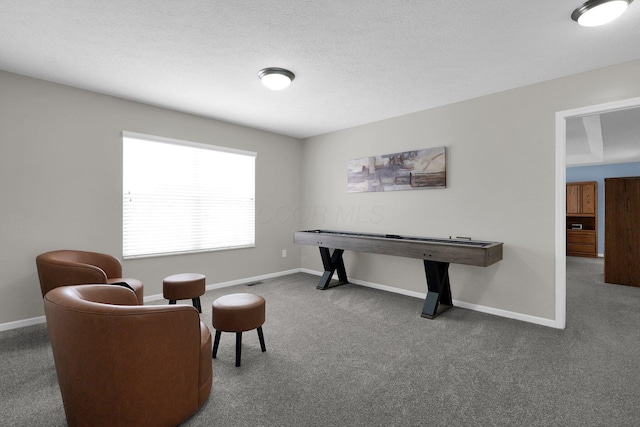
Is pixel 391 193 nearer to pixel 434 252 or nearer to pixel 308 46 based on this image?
pixel 434 252

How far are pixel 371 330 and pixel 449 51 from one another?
2.58 m

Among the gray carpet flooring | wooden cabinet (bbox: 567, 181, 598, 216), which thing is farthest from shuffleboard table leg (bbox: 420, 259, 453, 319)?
wooden cabinet (bbox: 567, 181, 598, 216)

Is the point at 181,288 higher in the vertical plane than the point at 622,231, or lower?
lower

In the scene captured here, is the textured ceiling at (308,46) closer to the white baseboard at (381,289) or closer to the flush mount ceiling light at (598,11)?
the flush mount ceiling light at (598,11)

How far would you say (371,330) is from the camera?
9.74 feet

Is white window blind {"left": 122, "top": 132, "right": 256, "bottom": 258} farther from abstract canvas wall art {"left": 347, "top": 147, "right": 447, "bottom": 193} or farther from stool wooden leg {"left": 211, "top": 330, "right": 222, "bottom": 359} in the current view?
stool wooden leg {"left": 211, "top": 330, "right": 222, "bottom": 359}

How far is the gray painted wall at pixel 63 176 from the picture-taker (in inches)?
117

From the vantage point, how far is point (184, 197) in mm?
4219

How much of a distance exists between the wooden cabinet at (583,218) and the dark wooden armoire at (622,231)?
3.24 m

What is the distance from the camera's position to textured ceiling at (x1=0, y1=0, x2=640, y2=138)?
2.03 meters

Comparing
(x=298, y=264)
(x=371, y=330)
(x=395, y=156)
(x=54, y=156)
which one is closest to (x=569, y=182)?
(x=395, y=156)

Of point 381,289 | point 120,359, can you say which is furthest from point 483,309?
point 120,359

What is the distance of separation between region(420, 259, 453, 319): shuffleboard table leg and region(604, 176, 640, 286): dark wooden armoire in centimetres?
344

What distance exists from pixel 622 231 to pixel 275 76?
576 cm
